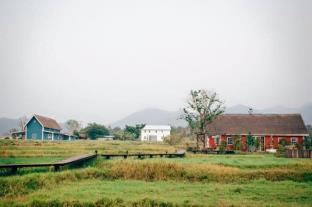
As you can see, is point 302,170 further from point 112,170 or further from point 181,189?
point 112,170

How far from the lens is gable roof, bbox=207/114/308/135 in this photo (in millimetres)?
52000

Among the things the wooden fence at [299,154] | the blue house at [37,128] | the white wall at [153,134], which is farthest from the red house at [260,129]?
the white wall at [153,134]

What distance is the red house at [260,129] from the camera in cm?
5100

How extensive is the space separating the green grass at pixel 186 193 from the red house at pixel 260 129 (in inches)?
1371

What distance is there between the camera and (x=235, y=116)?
57.9 metres

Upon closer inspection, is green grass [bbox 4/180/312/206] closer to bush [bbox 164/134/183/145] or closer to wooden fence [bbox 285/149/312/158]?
wooden fence [bbox 285/149/312/158]

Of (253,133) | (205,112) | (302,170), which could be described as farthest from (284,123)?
(302,170)

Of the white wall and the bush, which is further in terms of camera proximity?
the white wall

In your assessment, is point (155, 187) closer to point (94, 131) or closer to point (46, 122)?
point (46, 122)

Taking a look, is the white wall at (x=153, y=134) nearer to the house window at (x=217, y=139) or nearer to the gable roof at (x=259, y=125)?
the gable roof at (x=259, y=125)

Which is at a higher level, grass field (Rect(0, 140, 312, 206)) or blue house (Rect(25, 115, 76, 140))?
blue house (Rect(25, 115, 76, 140))

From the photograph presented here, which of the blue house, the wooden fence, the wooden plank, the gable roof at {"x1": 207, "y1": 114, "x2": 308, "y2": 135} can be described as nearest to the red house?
the gable roof at {"x1": 207, "y1": 114, "x2": 308, "y2": 135}

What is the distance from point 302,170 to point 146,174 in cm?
989

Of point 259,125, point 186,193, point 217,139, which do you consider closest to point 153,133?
point 217,139
